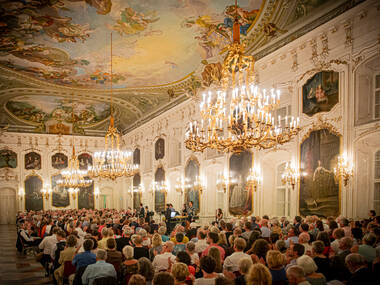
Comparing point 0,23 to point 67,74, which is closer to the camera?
point 0,23

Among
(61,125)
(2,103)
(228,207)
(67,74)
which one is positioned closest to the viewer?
(228,207)

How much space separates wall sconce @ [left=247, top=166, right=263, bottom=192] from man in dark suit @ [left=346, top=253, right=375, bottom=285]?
324 inches

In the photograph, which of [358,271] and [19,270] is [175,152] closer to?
[19,270]

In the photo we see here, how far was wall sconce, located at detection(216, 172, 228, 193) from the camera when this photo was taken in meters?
14.1

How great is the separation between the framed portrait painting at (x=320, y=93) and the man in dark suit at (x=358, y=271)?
6.47 meters

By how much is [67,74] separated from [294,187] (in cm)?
1457

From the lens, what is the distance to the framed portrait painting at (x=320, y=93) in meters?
9.44

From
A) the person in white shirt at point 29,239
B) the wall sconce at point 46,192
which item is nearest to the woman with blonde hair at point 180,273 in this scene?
the person in white shirt at point 29,239

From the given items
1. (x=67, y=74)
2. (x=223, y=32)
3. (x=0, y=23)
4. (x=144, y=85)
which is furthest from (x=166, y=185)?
(x=0, y=23)

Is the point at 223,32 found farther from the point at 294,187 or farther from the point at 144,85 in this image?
the point at 144,85

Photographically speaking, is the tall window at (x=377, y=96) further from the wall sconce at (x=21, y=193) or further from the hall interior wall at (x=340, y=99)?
the wall sconce at (x=21, y=193)

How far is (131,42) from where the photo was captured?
13.6 metres

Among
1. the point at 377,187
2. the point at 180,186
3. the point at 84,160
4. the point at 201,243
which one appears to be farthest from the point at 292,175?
the point at 84,160

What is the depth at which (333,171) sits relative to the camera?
9156 mm
